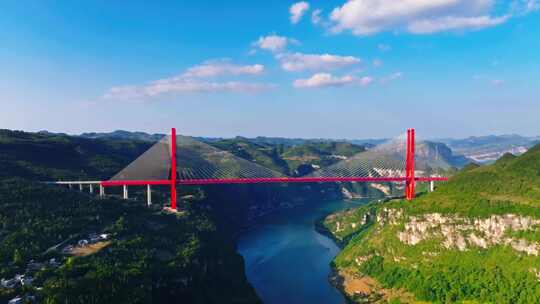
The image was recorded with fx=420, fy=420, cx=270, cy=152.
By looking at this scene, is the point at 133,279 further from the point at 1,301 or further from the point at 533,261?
the point at 533,261

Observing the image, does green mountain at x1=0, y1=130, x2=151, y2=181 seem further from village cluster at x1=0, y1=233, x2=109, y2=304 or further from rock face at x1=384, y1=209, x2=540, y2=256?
rock face at x1=384, y1=209, x2=540, y2=256

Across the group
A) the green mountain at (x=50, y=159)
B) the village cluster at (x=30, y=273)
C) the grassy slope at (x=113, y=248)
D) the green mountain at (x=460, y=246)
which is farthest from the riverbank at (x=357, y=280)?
the green mountain at (x=50, y=159)

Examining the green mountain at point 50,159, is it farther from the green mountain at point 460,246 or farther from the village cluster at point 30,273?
the green mountain at point 460,246

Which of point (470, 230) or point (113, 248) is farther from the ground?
point (113, 248)

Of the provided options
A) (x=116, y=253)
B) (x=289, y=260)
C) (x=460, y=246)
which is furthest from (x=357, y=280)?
(x=116, y=253)

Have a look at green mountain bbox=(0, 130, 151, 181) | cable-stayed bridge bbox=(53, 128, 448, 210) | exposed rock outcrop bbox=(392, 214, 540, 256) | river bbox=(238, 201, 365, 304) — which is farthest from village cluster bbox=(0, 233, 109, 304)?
exposed rock outcrop bbox=(392, 214, 540, 256)

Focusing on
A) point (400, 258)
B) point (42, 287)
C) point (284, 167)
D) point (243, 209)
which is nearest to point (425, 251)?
point (400, 258)

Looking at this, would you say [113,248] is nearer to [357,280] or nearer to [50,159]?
[357,280]

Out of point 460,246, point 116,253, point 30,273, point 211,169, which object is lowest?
point 460,246
